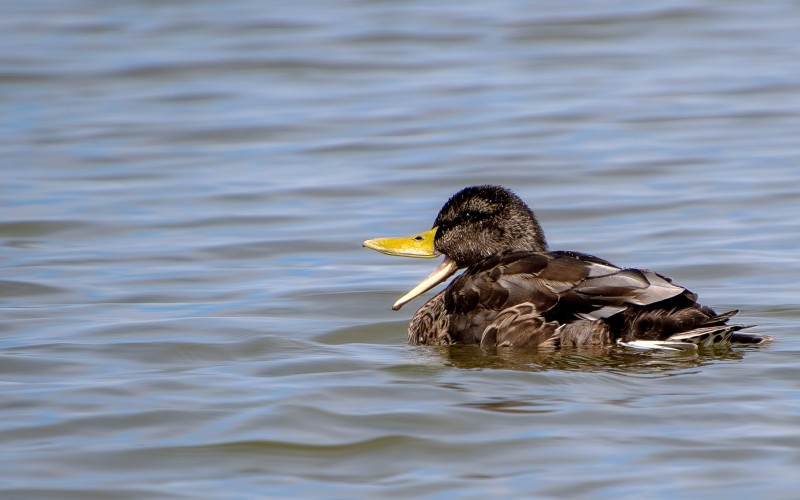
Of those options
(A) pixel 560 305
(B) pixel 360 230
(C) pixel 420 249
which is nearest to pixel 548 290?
(A) pixel 560 305

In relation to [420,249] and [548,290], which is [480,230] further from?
[548,290]

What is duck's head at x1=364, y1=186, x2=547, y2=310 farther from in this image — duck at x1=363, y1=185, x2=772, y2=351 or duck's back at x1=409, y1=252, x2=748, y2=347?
duck's back at x1=409, y1=252, x2=748, y2=347

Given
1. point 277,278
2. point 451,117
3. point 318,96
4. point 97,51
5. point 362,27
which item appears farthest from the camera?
point 362,27

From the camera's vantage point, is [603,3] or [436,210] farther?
[603,3]

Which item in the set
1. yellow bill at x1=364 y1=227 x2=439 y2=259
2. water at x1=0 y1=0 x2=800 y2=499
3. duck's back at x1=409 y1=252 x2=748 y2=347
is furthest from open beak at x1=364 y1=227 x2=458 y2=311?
duck's back at x1=409 y1=252 x2=748 y2=347

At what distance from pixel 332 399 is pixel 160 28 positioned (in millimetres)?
15685

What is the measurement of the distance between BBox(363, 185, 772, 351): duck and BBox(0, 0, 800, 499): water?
0.43 feet

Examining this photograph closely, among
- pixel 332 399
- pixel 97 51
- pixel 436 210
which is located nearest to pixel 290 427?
pixel 332 399

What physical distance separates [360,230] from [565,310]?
4329mm

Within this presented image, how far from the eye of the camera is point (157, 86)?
19.0 m

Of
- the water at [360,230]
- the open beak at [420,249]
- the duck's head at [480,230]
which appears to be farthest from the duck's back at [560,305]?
the open beak at [420,249]

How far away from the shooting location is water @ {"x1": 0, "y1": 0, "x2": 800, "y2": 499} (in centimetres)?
660

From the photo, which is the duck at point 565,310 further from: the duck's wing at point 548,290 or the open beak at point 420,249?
the open beak at point 420,249

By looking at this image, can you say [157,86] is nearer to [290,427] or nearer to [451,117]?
[451,117]
